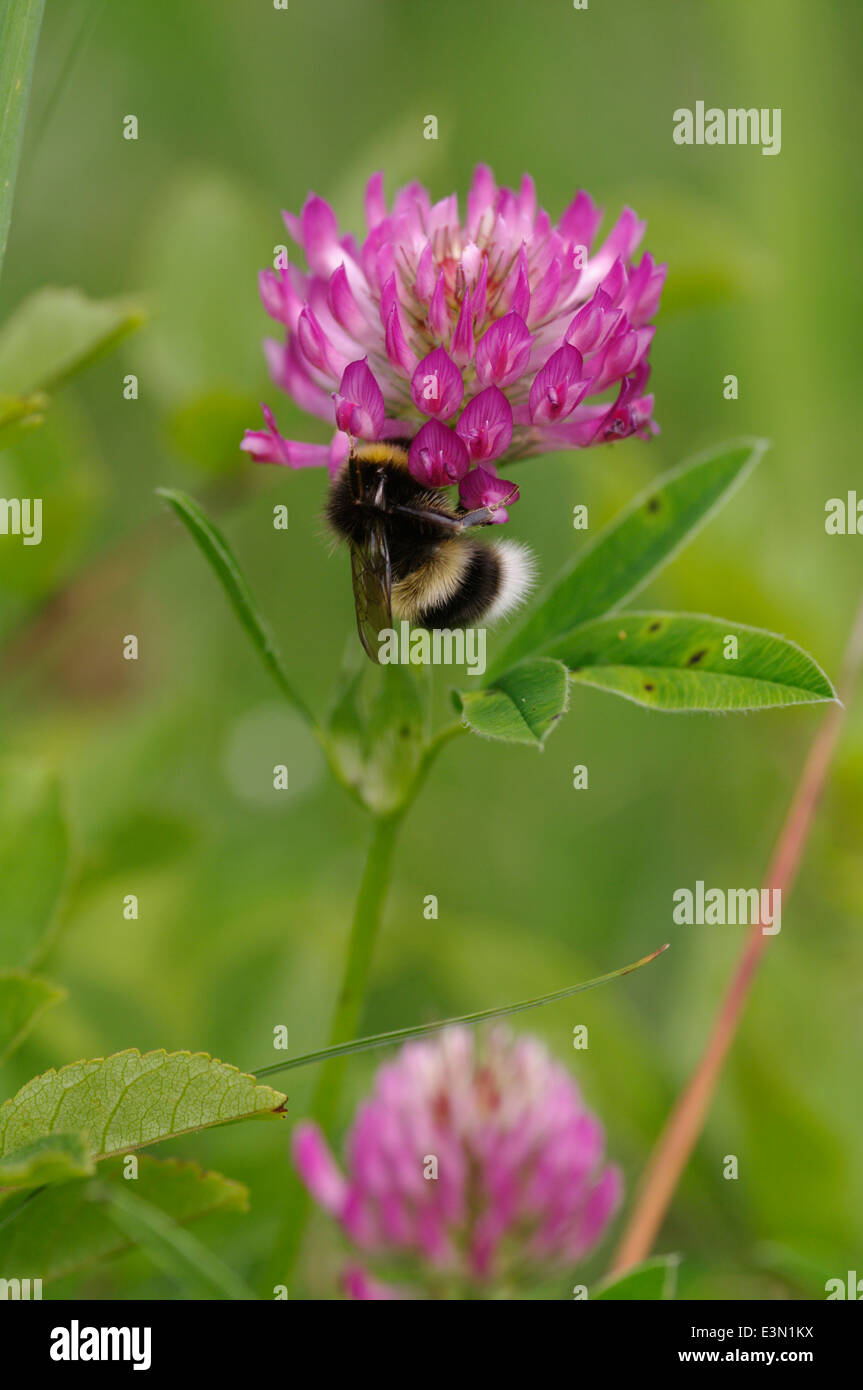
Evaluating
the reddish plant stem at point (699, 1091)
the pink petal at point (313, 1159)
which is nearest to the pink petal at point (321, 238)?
the reddish plant stem at point (699, 1091)

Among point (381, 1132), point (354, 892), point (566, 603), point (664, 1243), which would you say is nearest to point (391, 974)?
point (354, 892)

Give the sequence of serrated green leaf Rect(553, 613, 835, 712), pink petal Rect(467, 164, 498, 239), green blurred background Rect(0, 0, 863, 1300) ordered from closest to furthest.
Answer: serrated green leaf Rect(553, 613, 835, 712), pink petal Rect(467, 164, 498, 239), green blurred background Rect(0, 0, 863, 1300)

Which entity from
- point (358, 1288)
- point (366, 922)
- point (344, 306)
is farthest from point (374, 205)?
point (358, 1288)

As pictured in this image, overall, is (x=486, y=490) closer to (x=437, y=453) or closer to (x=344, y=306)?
(x=437, y=453)

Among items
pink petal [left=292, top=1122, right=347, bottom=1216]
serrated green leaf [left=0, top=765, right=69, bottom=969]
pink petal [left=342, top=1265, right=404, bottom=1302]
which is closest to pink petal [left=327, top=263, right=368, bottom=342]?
serrated green leaf [left=0, top=765, right=69, bottom=969]

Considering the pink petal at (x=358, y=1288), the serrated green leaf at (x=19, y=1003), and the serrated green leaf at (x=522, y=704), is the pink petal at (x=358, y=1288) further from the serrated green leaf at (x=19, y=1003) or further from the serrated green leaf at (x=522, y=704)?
the serrated green leaf at (x=522, y=704)

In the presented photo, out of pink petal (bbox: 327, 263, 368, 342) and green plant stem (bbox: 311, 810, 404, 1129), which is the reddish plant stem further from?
pink petal (bbox: 327, 263, 368, 342)
